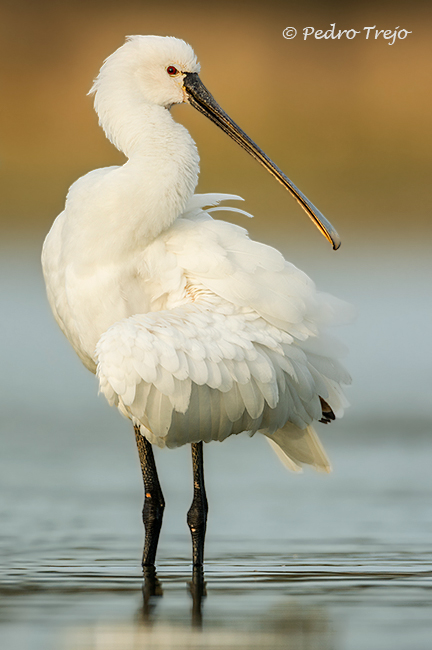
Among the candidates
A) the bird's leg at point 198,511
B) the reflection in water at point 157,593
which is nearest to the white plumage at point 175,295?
the bird's leg at point 198,511

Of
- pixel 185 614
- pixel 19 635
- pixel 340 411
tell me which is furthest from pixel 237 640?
pixel 340 411

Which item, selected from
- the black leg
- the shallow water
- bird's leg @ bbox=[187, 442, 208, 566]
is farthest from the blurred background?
the black leg

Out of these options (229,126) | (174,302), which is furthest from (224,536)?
(229,126)

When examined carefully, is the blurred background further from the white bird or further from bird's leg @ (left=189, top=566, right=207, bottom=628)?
bird's leg @ (left=189, top=566, right=207, bottom=628)

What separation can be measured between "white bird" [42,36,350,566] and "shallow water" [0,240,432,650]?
50cm

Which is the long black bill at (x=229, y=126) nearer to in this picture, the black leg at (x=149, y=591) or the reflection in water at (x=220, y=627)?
the black leg at (x=149, y=591)

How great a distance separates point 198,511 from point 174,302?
134cm

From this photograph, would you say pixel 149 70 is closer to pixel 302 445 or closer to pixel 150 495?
pixel 302 445

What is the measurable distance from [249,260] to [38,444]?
5.00 m

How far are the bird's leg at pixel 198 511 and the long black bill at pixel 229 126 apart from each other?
159 cm

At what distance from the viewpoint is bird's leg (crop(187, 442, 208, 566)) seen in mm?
8547

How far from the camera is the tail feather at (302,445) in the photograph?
9.02m

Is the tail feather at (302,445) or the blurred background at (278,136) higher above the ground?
the blurred background at (278,136)

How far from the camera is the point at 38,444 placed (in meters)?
12.9
